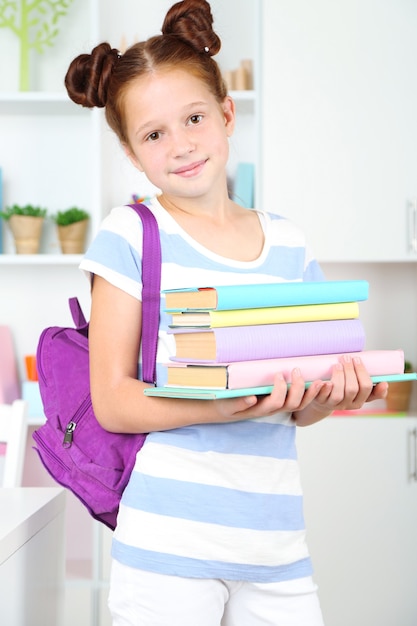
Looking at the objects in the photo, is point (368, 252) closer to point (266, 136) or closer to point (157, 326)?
point (266, 136)

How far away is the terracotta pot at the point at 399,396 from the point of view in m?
3.05

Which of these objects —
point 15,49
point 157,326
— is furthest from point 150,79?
point 15,49

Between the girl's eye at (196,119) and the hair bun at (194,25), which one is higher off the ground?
the hair bun at (194,25)

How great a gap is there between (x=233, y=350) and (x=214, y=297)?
7cm

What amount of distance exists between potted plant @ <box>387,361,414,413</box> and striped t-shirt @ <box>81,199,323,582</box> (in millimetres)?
1822

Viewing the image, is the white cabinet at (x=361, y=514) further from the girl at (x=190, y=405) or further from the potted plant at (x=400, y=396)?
the girl at (x=190, y=405)

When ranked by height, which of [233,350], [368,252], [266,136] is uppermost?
[266,136]

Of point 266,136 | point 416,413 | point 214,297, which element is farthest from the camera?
point 416,413

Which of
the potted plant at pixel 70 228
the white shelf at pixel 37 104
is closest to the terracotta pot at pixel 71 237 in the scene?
the potted plant at pixel 70 228

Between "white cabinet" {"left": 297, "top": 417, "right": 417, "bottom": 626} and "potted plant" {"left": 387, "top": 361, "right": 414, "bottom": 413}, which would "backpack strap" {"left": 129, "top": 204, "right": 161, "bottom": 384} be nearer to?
"white cabinet" {"left": 297, "top": 417, "right": 417, "bottom": 626}

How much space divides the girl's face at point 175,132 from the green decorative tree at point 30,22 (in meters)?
1.90

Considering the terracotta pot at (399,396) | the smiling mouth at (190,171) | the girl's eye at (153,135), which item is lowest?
the terracotta pot at (399,396)

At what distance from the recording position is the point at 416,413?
307 cm

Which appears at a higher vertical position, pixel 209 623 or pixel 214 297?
pixel 214 297
